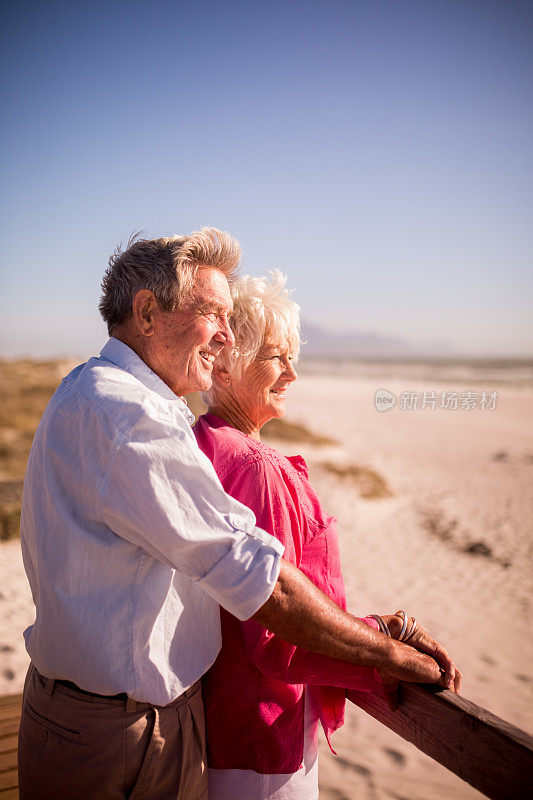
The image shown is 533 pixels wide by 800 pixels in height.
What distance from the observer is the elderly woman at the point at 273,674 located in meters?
1.43

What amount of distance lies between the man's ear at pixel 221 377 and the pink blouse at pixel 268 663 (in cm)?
31

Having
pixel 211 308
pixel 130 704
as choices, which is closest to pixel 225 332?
pixel 211 308

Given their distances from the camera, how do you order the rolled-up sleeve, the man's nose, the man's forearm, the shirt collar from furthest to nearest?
the man's nose < the shirt collar < the man's forearm < the rolled-up sleeve

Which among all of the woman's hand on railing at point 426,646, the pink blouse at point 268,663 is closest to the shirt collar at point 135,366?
the pink blouse at point 268,663

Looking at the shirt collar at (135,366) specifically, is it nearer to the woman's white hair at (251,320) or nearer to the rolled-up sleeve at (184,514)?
the rolled-up sleeve at (184,514)

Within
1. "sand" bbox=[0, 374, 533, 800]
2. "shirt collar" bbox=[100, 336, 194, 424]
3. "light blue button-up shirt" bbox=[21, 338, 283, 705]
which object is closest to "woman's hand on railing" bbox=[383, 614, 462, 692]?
"light blue button-up shirt" bbox=[21, 338, 283, 705]

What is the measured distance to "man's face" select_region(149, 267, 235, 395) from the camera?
153 centimetres

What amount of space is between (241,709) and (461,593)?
627cm

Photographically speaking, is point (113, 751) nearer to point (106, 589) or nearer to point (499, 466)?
point (106, 589)

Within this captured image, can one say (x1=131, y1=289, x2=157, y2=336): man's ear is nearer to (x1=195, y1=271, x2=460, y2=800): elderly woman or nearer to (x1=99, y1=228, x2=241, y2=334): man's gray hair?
(x1=99, y1=228, x2=241, y2=334): man's gray hair

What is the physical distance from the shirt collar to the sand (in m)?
3.03

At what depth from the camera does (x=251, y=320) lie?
1873mm

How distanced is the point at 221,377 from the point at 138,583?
831 mm

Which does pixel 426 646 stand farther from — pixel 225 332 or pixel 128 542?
pixel 225 332
